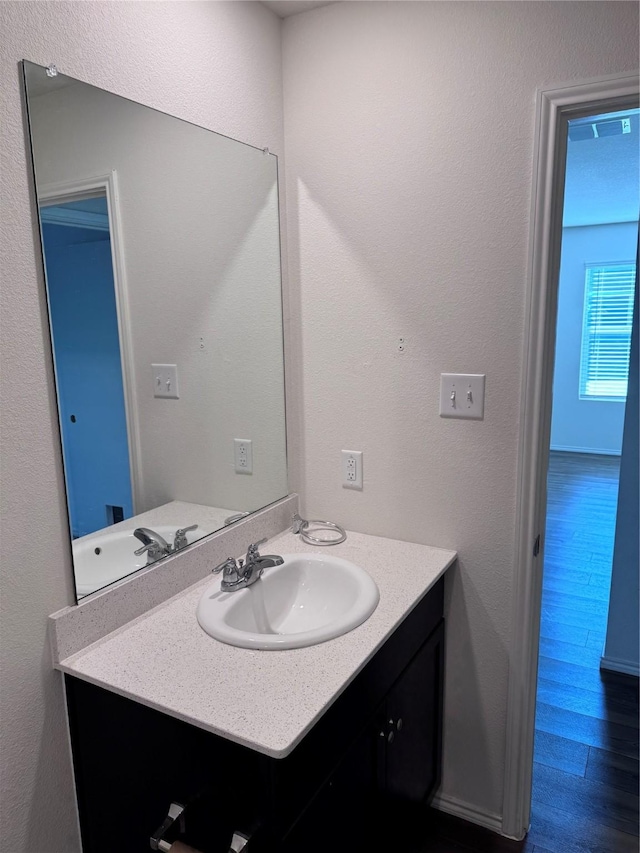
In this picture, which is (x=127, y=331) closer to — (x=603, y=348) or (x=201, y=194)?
(x=201, y=194)

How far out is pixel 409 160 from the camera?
1.67 m

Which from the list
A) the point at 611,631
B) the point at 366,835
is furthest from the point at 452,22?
the point at 611,631

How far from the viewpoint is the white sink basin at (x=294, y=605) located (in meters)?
1.31

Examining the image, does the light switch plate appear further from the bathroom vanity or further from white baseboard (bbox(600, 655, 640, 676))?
white baseboard (bbox(600, 655, 640, 676))

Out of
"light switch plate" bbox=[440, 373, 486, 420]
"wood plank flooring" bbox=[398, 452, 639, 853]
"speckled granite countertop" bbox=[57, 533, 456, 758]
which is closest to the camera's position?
"speckled granite countertop" bbox=[57, 533, 456, 758]

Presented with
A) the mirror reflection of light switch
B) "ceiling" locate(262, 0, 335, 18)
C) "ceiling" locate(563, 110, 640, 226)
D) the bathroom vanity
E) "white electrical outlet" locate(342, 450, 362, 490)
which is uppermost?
"ceiling" locate(563, 110, 640, 226)

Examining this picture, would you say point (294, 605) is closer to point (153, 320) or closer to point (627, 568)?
point (153, 320)

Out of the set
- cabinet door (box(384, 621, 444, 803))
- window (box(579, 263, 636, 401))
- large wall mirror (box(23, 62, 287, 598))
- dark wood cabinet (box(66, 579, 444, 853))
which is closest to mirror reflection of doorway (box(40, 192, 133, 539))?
large wall mirror (box(23, 62, 287, 598))

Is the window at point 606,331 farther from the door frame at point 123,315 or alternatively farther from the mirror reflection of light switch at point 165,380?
the door frame at point 123,315

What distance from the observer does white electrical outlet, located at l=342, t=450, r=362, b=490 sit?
1.89 meters

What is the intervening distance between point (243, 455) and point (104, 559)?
1.91 ft

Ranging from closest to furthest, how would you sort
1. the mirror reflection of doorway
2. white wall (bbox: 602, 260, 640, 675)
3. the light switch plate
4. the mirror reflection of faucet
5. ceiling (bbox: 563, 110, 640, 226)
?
the mirror reflection of doorway < the mirror reflection of faucet < the light switch plate < white wall (bbox: 602, 260, 640, 675) < ceiling (bbox: 563, 110, 640, 226)

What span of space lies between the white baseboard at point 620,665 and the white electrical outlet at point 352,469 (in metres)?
1.57

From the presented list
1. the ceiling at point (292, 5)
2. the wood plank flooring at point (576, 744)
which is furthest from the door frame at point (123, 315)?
the wood plank flooring at point (576, 744)
